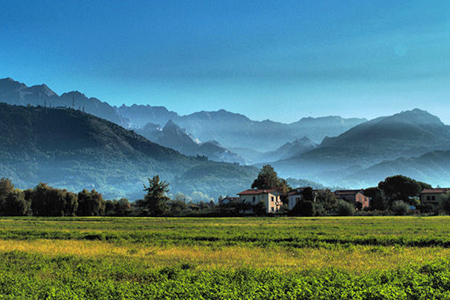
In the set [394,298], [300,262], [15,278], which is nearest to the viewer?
[394,298]

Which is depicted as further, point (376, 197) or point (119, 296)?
point (376, 197)

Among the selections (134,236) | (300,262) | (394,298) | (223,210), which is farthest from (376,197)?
(394,298)

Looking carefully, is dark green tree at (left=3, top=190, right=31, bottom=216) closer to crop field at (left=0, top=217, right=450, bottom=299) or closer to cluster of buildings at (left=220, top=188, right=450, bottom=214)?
cluster of buildings at (left=220, top=188, right=450, bottom=214)

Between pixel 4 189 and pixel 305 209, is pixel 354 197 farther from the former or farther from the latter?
pixel 4 189

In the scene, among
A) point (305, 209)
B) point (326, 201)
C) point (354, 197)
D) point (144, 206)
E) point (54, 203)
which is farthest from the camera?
point (354, 197)

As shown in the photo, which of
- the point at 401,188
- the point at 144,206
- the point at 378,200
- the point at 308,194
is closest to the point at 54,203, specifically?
the point at 144,206

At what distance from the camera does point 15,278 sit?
1738 cm

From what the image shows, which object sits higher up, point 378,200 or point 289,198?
point 289,198

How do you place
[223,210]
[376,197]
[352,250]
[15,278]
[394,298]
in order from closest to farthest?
[394,298], [15,278], [352,250], [223,210], [376,197]

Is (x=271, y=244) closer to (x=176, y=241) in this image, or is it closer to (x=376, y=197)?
(x=176, y=241)

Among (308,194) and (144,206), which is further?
(144,206)

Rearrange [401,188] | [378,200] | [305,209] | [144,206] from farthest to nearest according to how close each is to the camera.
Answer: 1. [401,188]
2. [378,200]
3. [144,206]
4. [305,209]

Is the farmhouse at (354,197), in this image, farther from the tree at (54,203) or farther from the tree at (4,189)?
the tree at (4,189)

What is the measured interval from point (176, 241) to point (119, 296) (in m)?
21.6
